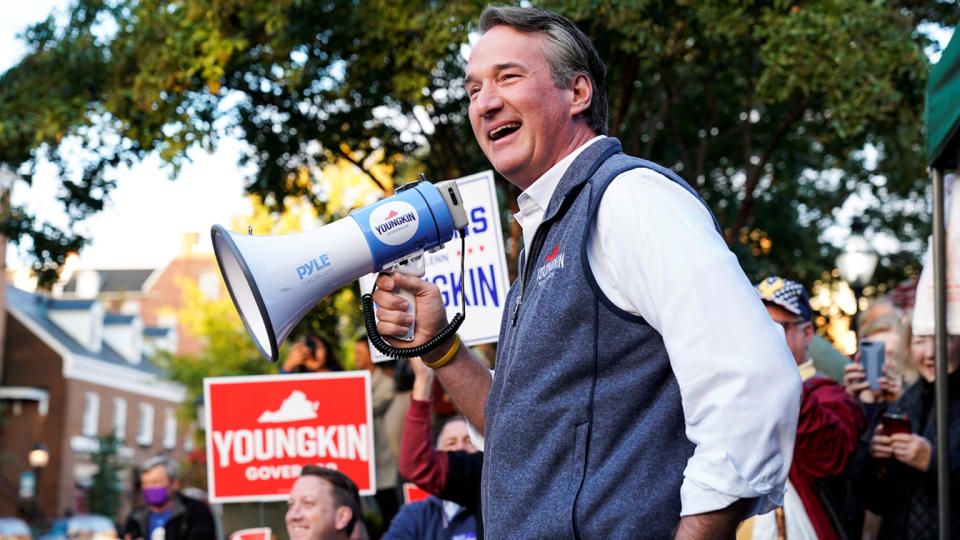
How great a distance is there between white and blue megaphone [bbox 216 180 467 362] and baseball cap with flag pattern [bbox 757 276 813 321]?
7.60 feet

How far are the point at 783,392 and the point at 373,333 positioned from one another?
1142 millimetres

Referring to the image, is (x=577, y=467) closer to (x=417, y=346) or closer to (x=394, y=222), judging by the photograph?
(x=417, y=346)

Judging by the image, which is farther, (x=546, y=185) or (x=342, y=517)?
(x=342, y=517)

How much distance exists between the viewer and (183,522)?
29.1ft

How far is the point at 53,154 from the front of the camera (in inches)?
496

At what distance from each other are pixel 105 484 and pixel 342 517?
37.3 meters

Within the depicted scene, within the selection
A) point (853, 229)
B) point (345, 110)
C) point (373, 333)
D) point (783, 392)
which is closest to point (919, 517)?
point (373, 333)

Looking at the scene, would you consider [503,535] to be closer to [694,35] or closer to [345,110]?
[694,35]

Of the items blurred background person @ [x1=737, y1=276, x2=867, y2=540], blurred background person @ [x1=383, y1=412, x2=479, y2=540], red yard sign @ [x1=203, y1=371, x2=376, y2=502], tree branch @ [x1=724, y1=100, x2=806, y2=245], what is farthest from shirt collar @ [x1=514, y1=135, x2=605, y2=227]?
tree branch @ [x1=724, y1=100, x2=806, y2=245]

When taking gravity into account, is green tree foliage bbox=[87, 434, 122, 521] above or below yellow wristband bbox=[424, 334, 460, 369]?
above

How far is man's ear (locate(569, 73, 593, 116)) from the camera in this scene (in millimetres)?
2402

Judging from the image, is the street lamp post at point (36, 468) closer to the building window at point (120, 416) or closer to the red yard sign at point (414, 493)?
the building window at point (120, 416)

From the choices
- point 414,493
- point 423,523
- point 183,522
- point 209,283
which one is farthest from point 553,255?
point 209,283

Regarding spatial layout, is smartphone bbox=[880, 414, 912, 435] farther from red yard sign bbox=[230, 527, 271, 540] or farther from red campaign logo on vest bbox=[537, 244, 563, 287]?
red yard sign bbox=[230, 527, 271, 540]
